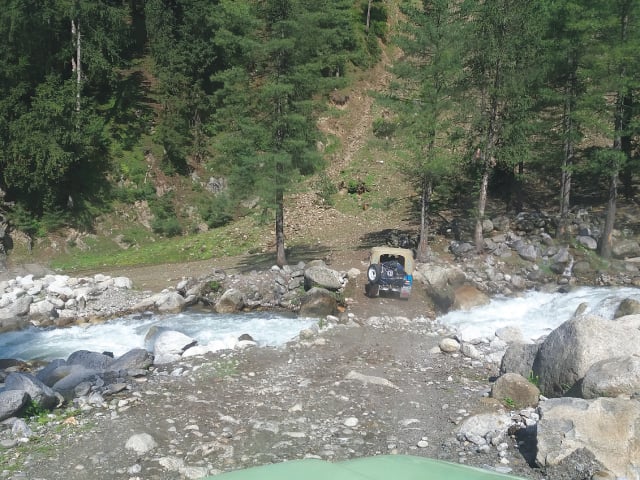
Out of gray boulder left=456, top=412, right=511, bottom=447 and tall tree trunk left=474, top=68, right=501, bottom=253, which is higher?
tall tree trunk left=474, top=68, right=501, bottom=253

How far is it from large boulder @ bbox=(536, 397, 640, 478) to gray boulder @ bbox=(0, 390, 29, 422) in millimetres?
9453

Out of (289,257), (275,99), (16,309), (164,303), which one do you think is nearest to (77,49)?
(275,99)

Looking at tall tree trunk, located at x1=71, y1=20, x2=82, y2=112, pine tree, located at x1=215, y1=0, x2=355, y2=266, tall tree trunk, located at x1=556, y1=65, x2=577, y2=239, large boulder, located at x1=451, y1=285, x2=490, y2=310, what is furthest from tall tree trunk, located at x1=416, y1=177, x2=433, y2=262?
tall tree trunk, located at x1=71, y1=20, x2=82, y2=112

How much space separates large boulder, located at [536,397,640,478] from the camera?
7988 millimetres

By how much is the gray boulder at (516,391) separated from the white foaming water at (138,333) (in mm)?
6278

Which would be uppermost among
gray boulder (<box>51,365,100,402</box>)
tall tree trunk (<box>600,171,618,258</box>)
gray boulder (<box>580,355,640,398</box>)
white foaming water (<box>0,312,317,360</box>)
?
tall tree trunk (<box>600,171,618,258</box>)

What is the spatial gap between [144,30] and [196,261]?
→ 27.9m

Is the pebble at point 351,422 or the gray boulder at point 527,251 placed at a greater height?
the gray boulder at point 527,251

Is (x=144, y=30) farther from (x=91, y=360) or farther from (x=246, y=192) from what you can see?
(x=91, y=360)

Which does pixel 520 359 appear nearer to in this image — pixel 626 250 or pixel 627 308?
pixel 627 308

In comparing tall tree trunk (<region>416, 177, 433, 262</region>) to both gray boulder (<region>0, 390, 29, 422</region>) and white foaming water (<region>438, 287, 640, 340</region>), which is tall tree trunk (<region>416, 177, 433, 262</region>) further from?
gray boulder (<region>0, 390, 29, 422</region>)

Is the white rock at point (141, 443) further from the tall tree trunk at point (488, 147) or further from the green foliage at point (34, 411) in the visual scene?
the tall tree trunk at point (488, 147)

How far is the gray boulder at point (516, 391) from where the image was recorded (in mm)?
10766

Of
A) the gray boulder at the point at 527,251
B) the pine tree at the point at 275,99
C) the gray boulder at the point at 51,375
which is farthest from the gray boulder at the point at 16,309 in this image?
the gray boulder at the point at 527,251
